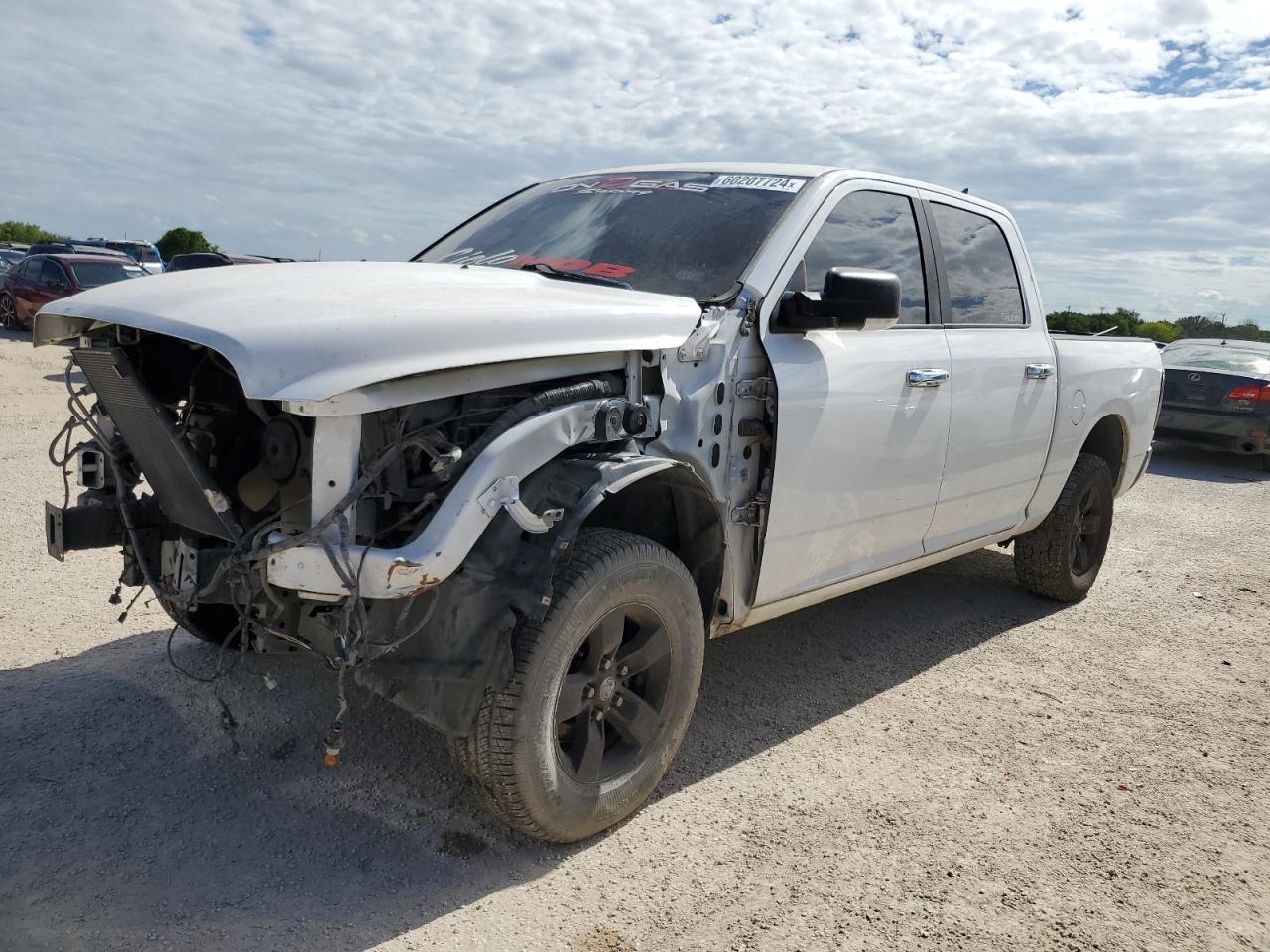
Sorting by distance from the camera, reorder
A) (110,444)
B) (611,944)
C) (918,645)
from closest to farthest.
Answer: (611,944) < (110,444) < (918,645)

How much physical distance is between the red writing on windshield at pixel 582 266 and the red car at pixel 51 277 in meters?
16.0

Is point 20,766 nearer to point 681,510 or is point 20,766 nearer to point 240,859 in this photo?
point 240,859

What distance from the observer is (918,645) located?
521 centimetres

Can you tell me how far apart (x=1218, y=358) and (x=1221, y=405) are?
3.76 feet

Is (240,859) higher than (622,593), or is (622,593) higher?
(622,593)

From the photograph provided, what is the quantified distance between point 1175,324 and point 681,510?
27.6m

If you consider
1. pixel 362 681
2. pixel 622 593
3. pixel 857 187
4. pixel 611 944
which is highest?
pixel 857 187

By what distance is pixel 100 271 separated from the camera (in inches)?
728

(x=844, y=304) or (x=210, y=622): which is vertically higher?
(x=844, y=304)

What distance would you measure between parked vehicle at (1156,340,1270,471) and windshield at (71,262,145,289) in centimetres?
1575

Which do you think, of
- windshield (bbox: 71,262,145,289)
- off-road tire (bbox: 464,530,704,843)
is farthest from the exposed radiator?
windshield (bbox: 71,262,145,289)

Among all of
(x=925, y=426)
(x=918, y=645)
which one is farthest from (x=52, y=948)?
(x=918, y=645)

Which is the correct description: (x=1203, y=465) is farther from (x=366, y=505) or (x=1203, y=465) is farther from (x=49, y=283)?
(x=49, y=283)

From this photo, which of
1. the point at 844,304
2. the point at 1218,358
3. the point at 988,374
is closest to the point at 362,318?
the point at 844,304
